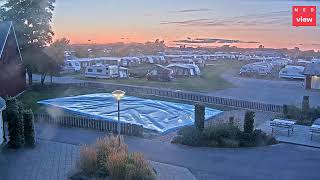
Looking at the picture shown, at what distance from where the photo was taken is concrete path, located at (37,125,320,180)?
995 centimetres

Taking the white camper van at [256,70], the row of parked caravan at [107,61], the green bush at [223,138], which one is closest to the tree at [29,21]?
the row of parked caravan at [107,61]

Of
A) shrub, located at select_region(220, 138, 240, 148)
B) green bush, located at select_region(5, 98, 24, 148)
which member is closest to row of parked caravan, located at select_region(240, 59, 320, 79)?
shrub, located at select_region(220, 138, 240, 148)

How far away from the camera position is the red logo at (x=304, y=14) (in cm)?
1088

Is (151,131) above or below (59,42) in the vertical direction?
below

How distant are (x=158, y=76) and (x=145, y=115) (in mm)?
16637

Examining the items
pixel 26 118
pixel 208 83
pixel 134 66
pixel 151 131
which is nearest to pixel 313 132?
pixel 151 131

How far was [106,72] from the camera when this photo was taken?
3378 cm

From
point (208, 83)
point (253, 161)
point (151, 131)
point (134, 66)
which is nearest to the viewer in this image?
point (253, 161)

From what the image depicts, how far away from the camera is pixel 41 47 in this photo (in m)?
25.9

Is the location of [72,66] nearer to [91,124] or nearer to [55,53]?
[55,53]

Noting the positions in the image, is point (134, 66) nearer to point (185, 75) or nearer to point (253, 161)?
point (185, 75)

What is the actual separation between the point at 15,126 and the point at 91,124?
3315 mm

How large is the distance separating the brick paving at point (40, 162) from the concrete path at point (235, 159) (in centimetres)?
100

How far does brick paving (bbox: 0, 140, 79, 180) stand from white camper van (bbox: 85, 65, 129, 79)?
21.1 m
